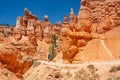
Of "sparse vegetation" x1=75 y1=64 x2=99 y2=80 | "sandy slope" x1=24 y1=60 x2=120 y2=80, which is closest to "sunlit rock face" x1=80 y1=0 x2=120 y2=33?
"sandy slope" x1=24 y1=60 x2=120 y2=80

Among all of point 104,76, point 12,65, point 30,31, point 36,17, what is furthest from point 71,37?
point 36,17

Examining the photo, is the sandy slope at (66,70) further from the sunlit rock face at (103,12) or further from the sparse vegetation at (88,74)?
the sunlit rock face at (103,12)

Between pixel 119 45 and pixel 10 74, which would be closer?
pixel 10 74

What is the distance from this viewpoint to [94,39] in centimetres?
2983

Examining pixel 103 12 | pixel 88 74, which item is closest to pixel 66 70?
pixel 88 74

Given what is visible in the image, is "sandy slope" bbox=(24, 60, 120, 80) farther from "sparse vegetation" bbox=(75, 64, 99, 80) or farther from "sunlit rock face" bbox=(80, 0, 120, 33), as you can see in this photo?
"sunlit rock face" bbox=(80, 0, 120, 33)

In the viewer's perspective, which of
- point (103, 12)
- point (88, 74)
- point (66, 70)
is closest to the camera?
point (88, 74)

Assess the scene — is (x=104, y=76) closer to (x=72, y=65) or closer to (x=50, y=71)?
(x=72, y=65)

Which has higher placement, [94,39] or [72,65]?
[94,39]

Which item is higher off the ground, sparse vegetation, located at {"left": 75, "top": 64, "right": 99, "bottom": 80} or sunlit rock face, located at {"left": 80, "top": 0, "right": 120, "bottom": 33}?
sunlit rock face, located at {"left": 80, "top": 0, "right": 120, "bottom": 33}

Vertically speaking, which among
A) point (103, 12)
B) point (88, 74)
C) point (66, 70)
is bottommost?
point (88, 74)

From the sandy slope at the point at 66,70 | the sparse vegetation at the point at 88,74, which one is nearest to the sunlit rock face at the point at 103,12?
the sandy slope at the point at 66,70

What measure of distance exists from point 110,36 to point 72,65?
5.19 metres

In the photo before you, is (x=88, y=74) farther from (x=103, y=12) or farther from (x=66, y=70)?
(x=103, y=12)
